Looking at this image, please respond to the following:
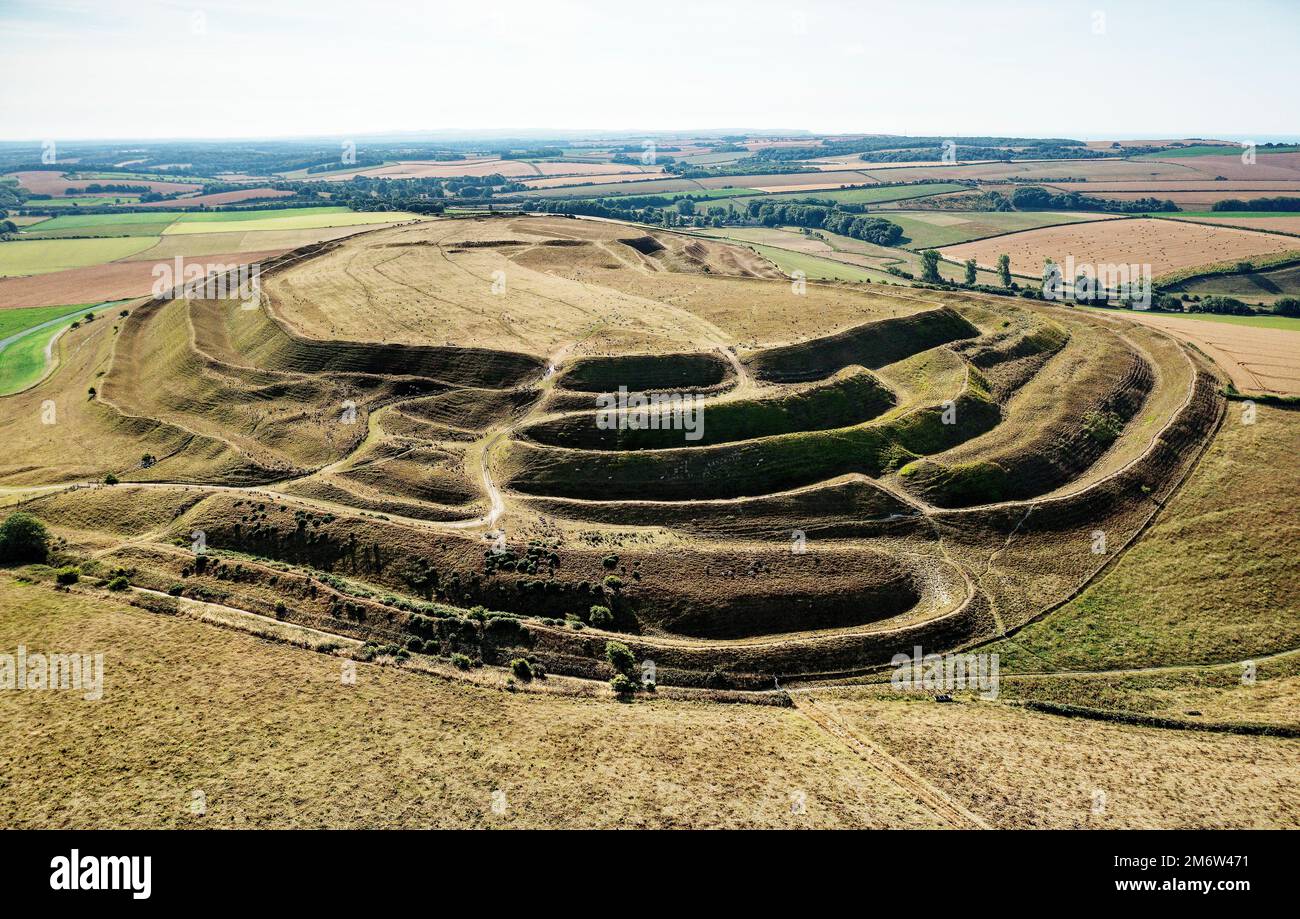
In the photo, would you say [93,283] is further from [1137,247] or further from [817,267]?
[1137,247]

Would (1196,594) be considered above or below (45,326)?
below

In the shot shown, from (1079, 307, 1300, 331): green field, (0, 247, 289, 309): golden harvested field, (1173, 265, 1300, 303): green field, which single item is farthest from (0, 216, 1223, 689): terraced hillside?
(1173, 265, 1300, 303): green field

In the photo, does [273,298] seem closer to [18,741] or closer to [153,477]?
[153,477]

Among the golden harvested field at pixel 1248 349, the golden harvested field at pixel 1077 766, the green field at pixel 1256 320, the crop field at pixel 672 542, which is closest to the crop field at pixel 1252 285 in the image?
the green field at pixel 1256 320

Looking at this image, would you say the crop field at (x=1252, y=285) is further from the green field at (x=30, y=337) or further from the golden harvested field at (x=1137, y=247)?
the green field at (x=30, y=337)

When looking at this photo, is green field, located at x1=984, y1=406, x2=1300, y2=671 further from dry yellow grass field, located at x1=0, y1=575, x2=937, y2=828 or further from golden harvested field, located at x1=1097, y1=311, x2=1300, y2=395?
golden harvested field, located at x1=1097, y1=311, x2=1300, y2=395

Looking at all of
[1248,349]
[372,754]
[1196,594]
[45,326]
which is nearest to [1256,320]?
[1248,349]
